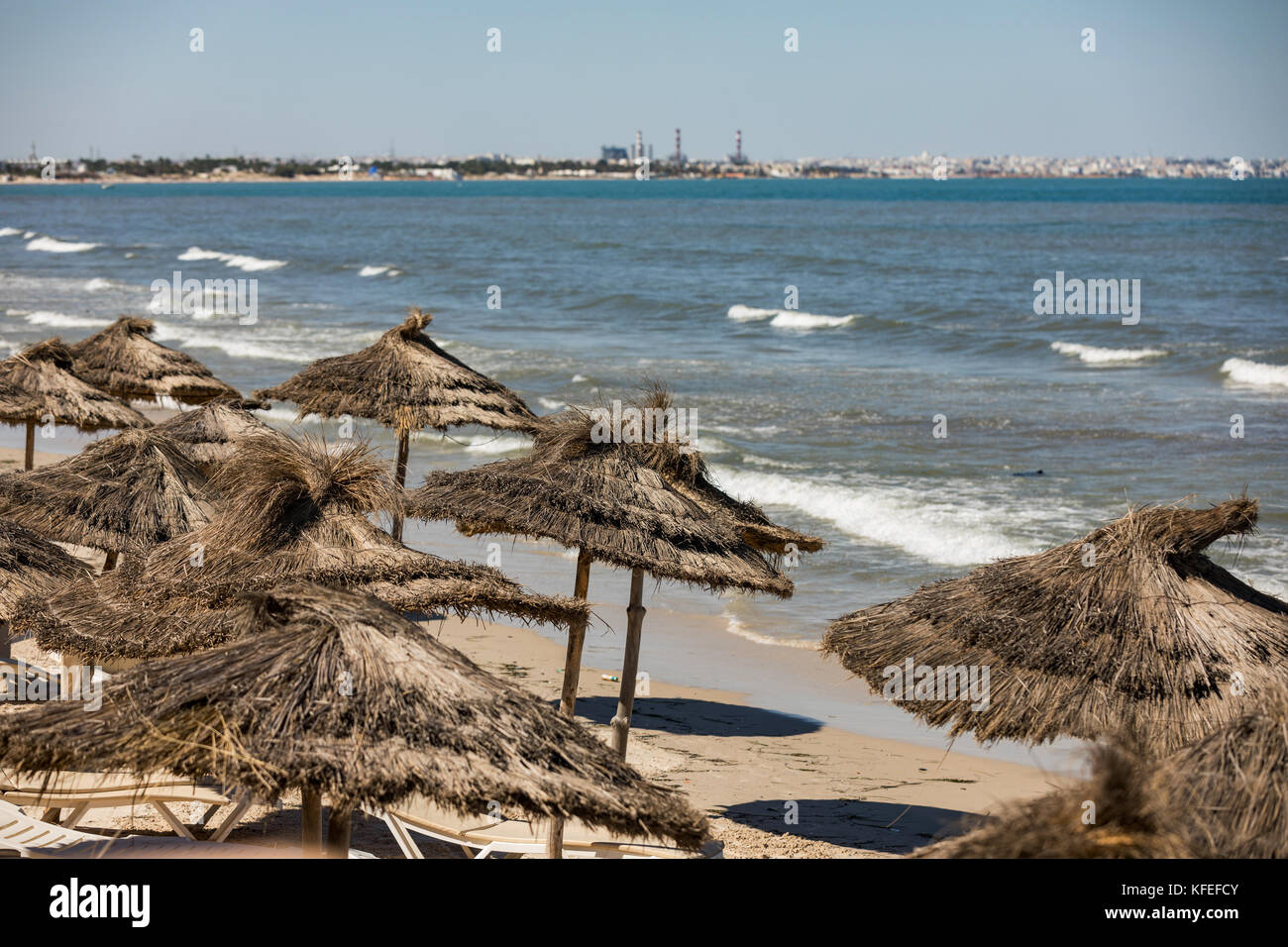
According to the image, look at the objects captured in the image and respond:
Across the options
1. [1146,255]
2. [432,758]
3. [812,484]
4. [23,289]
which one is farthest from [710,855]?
[1146,255]

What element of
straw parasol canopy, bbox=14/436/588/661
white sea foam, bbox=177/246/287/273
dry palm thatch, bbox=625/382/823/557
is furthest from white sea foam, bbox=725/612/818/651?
white sea foam, bbox=177/246/287/273

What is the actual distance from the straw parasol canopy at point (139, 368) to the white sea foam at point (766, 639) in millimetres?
8539

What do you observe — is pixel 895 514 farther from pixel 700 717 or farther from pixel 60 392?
pixel 60 392

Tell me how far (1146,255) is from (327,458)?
5888 centimetres

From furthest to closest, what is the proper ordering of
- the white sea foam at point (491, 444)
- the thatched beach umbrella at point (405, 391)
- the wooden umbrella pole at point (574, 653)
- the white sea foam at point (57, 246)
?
the white sea foam at point (57, 246), the white sea foam at point (491, 444), the thatched beach umbrella at point (405, 391), the wooden umbrella pole at point (574, 653)

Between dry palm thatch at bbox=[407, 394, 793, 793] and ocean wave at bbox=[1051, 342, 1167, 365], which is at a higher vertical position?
ocean wave at bbox=[1051, 342, 1167, 365]

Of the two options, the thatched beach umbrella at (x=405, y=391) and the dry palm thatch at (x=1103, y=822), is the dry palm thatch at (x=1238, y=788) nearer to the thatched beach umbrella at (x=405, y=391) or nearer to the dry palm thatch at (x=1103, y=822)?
the dry palm thatch at (x=1103, y=822)

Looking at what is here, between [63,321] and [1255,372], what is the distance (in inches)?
1315

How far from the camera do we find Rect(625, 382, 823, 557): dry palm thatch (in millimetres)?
8961

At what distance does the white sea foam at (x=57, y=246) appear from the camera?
68062 millimetres

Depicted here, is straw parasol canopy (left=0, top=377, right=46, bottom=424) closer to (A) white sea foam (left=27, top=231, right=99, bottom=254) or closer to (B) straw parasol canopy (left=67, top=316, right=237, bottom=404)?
(B) straw parasol canopy (left=67, top=316, right=237, bottom=404)

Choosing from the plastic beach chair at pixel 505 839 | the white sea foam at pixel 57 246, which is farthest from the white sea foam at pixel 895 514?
the white sea foam at pixel 57 246

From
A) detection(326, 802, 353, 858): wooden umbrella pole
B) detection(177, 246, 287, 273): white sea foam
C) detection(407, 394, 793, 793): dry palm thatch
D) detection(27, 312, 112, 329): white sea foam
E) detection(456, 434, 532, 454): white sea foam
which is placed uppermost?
detection(177, 246, 287, 273): white sea foam

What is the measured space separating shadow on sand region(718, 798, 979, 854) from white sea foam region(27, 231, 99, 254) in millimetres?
68130
